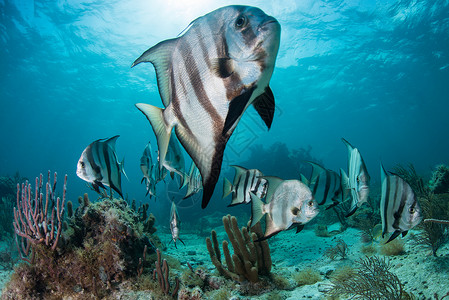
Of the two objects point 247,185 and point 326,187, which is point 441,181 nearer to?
point 326,187

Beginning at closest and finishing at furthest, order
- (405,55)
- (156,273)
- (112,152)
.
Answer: (112,152)
(156,273)
(405,55)

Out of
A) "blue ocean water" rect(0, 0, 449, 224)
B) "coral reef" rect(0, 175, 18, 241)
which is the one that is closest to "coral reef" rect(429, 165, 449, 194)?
"blue ocean water" rect(0, 0, 449, 224)

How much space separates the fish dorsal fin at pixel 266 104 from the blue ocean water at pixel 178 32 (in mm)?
6292

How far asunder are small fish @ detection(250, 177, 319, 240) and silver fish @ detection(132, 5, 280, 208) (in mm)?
2104

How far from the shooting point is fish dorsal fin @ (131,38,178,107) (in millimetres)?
964

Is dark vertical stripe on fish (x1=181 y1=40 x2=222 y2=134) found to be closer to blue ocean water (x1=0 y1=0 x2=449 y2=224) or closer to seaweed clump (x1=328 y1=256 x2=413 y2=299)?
seaweed clump (x1=328 y1=256 x2=413 y2=299)

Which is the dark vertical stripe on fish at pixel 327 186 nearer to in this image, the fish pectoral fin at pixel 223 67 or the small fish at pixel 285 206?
the small fish at pixel 285 206

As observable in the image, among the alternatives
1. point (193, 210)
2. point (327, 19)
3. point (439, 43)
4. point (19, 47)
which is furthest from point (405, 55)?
point (19, 47)

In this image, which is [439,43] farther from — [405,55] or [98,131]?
[98,131]

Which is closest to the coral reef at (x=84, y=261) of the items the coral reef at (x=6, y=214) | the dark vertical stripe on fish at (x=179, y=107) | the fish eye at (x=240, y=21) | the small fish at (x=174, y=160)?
the small fish at (x=174, y=160)

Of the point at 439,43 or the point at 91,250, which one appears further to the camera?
the point at 439,43

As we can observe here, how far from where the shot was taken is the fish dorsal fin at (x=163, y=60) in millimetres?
964

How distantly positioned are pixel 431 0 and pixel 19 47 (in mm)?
38866

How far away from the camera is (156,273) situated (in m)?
3.78
